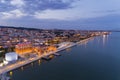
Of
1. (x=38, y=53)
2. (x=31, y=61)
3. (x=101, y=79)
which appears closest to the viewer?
(x=101, y=79)

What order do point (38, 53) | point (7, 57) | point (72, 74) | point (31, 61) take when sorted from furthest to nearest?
point (38, 53) → point (31, 61) → point (7, 57) → point (72, 74)

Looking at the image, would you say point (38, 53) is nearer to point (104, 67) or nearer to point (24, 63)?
point (24, 63)

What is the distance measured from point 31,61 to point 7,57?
1185 millimetres

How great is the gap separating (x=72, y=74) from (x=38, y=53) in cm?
400

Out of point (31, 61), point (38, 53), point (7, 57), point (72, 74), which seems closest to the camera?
point (72, 74)

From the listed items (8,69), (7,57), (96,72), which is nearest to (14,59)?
(7,57)

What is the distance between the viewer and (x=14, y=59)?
8555mm

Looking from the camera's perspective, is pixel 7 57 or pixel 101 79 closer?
pixel 101 79

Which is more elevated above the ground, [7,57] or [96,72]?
[7,57]

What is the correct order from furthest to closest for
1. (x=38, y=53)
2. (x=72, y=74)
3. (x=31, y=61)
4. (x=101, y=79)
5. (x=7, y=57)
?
(x=38, y=53) < (x=31, y=61) < (x=7, y=57) < (x=72, y=74) < (x=101, y=79)

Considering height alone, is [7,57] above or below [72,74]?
above

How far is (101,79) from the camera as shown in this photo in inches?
274

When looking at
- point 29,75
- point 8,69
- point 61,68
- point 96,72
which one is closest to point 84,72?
point 96,72

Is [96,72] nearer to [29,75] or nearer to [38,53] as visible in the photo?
[29,75]
